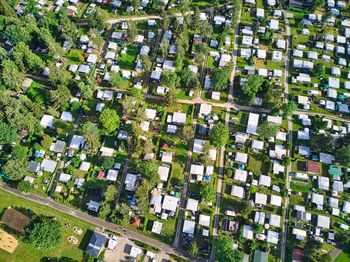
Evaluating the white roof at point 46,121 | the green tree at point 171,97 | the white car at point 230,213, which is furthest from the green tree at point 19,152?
the white car at point 230,213

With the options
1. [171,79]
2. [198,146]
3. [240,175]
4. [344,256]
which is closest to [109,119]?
[171,79]

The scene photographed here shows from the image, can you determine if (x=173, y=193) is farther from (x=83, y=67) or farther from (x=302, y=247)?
(x=83, y=67)

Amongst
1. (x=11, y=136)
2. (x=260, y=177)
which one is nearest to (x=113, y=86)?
(x=11, y=136)

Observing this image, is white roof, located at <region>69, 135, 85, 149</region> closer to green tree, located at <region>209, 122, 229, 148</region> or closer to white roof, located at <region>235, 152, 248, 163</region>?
green tree, located at <region>209, 122, 229, 148</region>

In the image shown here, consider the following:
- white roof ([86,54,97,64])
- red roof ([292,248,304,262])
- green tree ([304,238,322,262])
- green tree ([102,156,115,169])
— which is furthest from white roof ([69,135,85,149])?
green tree ([304,238,322,262])

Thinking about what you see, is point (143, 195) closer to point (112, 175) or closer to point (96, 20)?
point (112, 175)

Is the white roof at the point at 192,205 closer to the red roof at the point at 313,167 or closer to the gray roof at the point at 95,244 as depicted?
the gray roof at the point at 95,244
